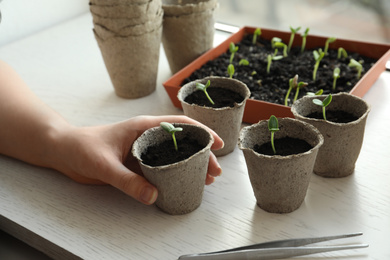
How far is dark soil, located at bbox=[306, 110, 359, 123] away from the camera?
77 cm

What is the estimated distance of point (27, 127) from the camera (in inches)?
33.7

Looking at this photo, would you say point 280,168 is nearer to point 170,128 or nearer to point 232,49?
point 170,128

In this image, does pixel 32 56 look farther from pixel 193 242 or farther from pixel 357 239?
pixel 357 239

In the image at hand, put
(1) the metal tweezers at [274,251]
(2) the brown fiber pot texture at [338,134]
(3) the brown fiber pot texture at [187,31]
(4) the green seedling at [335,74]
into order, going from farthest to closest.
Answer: (3) the brown fiber pot texture at [187,31] < (4) the green seedling at [335,74] < (2) the brown fiber pot texture at [338,134] < (1) the metal tweezers at [274,251]

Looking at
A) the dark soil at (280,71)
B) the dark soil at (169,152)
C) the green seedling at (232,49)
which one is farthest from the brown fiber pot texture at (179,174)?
the green seedling at (232,49)

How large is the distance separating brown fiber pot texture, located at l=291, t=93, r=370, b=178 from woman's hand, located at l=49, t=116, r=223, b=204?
15 centimetres

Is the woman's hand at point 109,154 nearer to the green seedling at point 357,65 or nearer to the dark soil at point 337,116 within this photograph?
the dark soil at point 337,116

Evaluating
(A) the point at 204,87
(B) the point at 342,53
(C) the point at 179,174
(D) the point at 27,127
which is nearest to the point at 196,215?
(C) the point at 179,174

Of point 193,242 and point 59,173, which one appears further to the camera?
point 59,173

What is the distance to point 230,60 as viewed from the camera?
1.11 meters

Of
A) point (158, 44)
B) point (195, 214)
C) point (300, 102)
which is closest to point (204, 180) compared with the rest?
point (195, 214)

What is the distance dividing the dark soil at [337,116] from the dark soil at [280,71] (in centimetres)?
16

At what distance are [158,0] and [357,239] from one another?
24.6 inches

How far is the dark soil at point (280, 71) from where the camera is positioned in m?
0.98
